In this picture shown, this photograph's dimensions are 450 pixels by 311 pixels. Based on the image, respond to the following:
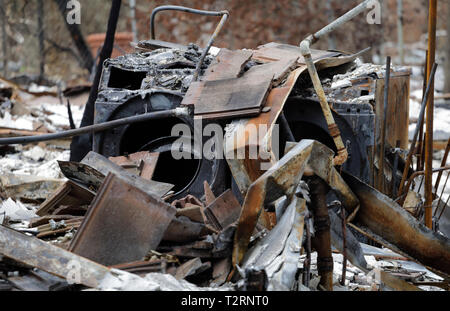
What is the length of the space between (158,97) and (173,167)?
0.85 metres

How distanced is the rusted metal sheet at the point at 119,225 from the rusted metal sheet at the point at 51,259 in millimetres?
154

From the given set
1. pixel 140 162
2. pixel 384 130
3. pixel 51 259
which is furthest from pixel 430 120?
pixel 51 259

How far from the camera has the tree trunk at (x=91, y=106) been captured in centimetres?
665

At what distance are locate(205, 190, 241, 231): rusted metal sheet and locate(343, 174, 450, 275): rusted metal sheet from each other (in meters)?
0.84

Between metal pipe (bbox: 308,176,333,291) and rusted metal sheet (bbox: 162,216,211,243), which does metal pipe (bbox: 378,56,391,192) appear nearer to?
metal pipe (bbox: 308,176,333,291)

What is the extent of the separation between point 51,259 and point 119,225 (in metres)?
0.43

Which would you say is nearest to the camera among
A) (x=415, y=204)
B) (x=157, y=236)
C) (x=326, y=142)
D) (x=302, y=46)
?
(x=157, y=236)

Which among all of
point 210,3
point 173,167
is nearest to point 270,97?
point 173,167

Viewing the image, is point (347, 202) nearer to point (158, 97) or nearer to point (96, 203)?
point (96, 203)

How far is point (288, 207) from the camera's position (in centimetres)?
375

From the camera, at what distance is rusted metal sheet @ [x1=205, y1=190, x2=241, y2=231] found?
4.37 metres

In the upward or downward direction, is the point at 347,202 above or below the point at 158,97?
below

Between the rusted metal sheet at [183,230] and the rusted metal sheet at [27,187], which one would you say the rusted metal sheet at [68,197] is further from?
the rusted metal sheet at [183,230]

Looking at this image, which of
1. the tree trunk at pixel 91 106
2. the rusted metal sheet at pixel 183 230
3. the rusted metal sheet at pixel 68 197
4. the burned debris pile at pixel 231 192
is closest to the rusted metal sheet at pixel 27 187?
the burned debris pile at pixel 231 192
